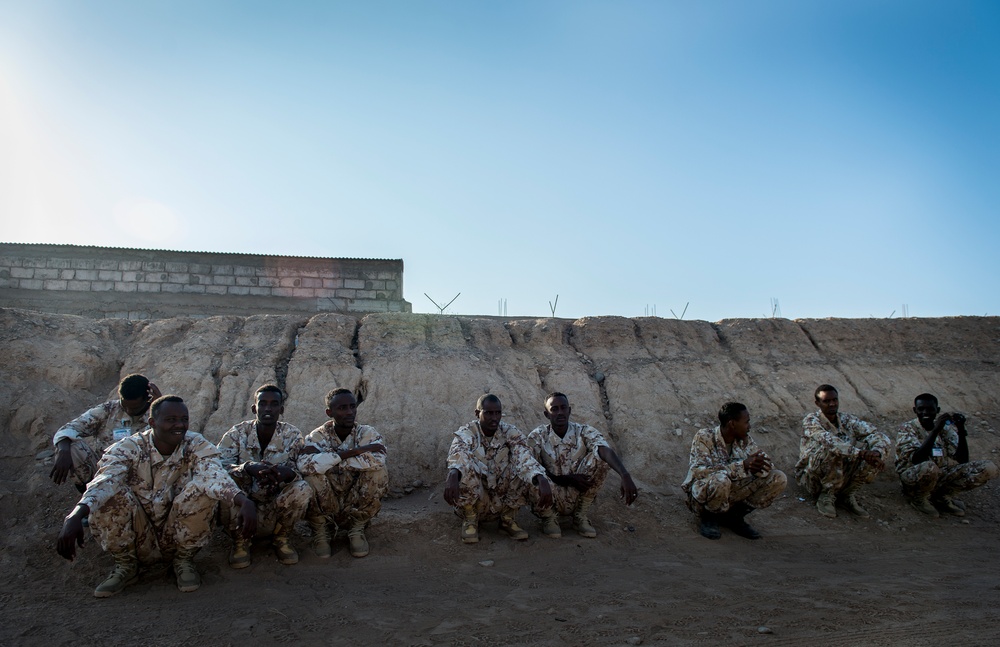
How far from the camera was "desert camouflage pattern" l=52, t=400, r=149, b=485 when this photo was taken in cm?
501

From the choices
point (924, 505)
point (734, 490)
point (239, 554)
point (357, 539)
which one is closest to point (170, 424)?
point (239, 554)

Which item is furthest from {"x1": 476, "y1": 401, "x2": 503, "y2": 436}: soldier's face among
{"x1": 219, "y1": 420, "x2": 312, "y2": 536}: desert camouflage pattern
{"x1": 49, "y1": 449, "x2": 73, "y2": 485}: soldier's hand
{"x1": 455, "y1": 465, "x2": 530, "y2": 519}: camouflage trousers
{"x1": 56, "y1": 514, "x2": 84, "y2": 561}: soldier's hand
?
{"x1": 49, "y1": 449, "x2": 73, "y2": 485}: soldier's hand

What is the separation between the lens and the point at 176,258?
36.8 feet

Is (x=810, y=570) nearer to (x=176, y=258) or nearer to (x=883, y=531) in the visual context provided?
(x=883, y=531)

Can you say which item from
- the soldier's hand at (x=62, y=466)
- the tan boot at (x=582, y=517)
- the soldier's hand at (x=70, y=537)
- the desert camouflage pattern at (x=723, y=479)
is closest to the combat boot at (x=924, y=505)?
the desert camouflage pattern at (x=723, y=479)

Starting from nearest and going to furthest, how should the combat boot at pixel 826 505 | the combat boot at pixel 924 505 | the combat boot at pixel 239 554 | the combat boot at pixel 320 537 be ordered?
the combat boot at pixel 239 554 < the combat boot at pixel 320 537 < the combat boot at pixel 826 505 < the combat boot at pixel 924 505

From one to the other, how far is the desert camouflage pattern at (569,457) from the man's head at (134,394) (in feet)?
11.1

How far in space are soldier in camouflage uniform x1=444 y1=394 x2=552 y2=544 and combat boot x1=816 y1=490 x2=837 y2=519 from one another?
309 centimetres

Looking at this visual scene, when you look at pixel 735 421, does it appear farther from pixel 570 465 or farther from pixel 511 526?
pixel 511 526

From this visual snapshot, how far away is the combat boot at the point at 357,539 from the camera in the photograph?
498cm

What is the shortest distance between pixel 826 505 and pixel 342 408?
191 inches

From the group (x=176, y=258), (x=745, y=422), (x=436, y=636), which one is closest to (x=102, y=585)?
(x=436, y=636)

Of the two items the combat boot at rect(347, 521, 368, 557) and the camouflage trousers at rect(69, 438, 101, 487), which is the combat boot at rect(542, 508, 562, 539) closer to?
the combat boot at rect(347, 521, 368, 557)

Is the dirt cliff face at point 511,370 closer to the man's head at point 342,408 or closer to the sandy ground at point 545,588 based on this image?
the sandy ground at point 545,588
